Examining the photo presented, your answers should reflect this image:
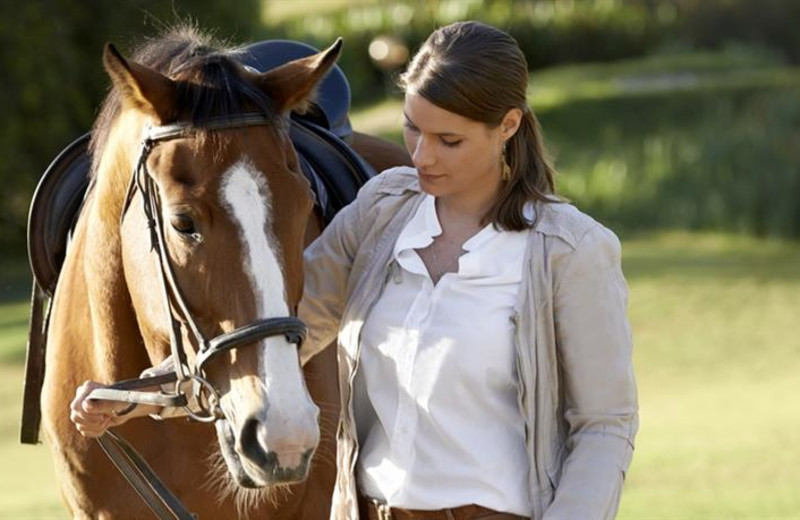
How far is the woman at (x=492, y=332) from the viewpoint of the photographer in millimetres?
3152

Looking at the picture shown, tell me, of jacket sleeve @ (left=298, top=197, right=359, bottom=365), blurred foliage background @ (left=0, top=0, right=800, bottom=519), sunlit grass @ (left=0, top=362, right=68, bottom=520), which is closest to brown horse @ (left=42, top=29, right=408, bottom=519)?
jacket sleeve @ (left=298, top=197, right=359, bottom=365)

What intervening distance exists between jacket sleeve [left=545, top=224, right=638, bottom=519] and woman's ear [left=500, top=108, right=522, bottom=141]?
0.89 feet

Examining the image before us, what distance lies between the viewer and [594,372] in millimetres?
3158

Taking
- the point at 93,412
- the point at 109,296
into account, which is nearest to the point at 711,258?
the point at 109,296

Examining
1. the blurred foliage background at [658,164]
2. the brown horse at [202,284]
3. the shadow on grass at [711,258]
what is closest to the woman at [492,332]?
the brown horse at [202,284]

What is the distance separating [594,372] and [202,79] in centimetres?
110

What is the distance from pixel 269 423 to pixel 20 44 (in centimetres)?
1701

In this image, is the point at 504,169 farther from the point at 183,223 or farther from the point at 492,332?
the point at 183,223

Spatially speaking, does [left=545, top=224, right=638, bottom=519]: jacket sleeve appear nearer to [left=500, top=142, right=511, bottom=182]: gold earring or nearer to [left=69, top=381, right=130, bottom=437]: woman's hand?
[left=500, top=142, right=511, bottom=182]: gold earring

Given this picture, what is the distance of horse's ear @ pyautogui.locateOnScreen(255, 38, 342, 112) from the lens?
354 cm

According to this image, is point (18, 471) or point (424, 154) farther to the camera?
point (18, 471)

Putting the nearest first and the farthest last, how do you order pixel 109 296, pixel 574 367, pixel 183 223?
1. pixel 574 367
2. pixel 183 223
3. pixel 109 296

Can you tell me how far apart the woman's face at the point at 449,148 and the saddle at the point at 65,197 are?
1170 mm

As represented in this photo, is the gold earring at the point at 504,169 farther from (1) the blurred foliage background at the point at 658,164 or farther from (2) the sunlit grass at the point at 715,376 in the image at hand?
(2) the sunlit grass at the point at 715,376
